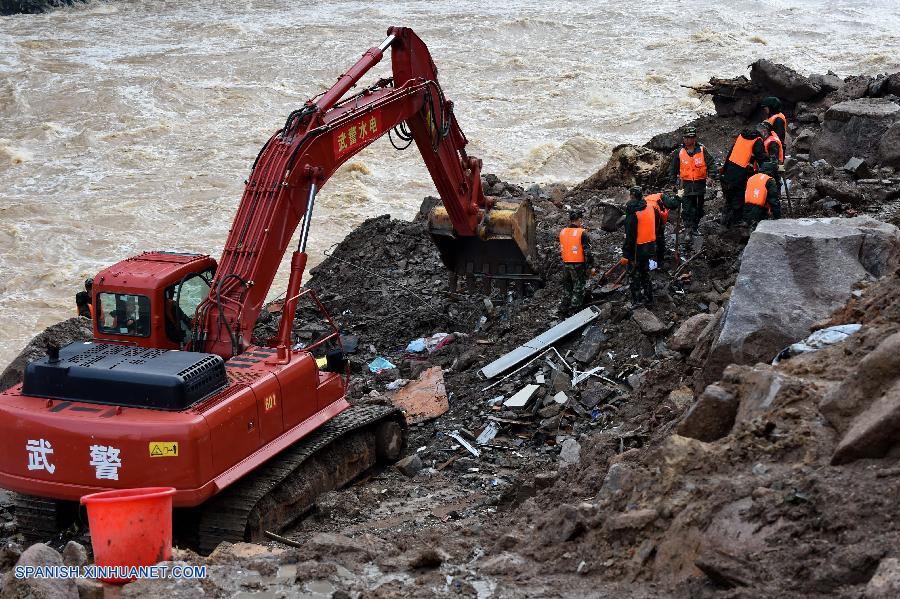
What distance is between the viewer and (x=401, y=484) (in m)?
10.2

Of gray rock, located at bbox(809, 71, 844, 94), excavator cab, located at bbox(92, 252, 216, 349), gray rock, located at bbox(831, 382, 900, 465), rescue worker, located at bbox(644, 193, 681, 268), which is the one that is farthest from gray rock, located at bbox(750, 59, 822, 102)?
gray rock, located at bbox(831, 382, 900, 465)

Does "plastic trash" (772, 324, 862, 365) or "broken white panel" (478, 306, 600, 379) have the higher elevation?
"plastic trash" (772, 324, 862, 365)

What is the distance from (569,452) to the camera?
381 inches

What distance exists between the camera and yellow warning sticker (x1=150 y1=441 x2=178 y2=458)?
8.20m

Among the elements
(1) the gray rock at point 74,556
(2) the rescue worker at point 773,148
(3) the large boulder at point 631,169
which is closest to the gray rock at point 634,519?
(1) the gray rock at point 74,556

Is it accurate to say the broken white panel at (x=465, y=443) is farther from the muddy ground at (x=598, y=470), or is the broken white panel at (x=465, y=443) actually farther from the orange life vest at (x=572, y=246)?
the orange life vest at (x=572, y=246)

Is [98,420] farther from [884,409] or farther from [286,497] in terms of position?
[884,409]

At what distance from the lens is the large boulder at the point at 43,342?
12375 millimetres

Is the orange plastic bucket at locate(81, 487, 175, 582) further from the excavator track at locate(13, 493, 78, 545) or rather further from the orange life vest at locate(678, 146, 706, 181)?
the orange life vest at locate(678, 146, 706, 181)

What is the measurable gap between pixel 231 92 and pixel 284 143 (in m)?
20.8

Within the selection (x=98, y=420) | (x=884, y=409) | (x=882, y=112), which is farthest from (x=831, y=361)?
(x=882, y=112)

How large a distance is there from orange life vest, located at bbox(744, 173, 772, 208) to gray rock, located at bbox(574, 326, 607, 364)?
7.24 ft

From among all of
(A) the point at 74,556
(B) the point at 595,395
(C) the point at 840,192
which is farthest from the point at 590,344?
(A) the point at 74,556

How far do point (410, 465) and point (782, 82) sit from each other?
1141cm
